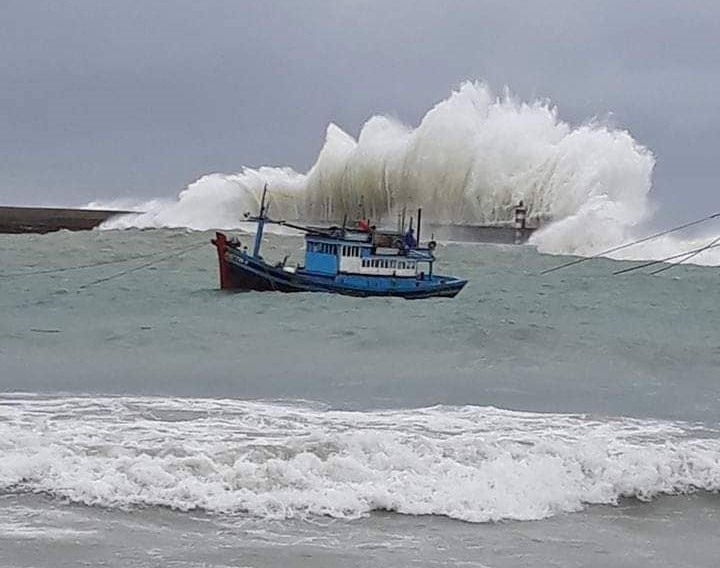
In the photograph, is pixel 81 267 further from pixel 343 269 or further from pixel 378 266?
pixel 378 266

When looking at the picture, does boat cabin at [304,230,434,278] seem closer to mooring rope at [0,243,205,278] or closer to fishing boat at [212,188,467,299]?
fishing boat at [212,188,467,299]

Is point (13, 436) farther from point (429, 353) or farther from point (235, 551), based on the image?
point (429, 353)

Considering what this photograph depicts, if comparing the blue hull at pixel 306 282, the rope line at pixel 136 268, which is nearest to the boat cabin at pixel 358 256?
the blue hull at pixel 306 282

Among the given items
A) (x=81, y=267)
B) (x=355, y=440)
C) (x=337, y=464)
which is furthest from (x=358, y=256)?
(x=337, y=464)

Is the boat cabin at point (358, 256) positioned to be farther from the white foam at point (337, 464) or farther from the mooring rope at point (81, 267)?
the white foam at point (337, 464)

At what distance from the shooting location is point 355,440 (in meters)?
9.34

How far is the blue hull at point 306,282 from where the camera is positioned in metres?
30.5

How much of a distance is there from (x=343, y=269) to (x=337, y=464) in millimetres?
22076

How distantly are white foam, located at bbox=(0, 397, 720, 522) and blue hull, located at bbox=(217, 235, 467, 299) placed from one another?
62.4ft

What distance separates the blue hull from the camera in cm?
3048

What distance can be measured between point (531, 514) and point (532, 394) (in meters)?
7.01

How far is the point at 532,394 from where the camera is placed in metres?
14.9

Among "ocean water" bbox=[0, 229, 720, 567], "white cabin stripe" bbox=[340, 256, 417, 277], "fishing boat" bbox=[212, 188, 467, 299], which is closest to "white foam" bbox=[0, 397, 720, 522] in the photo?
"ocean water" bbox=[0, 229, 720, 567]

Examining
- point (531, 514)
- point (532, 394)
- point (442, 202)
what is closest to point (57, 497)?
point (531, 514)
